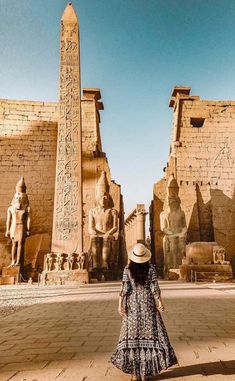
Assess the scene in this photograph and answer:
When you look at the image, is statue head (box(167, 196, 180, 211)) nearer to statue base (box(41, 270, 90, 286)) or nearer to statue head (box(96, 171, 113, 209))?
statue head (box(96, 171, 113, 209))

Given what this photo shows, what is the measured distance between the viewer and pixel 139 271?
2.21 meters

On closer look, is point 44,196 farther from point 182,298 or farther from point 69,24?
point 182,298

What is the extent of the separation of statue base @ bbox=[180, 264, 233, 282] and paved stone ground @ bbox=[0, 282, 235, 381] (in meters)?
5.01

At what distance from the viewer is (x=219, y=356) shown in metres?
2.23

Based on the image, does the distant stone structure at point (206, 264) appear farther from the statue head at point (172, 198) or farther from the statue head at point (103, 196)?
the statue head at point (103, 196)

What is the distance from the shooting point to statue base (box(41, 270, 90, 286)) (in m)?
8.35

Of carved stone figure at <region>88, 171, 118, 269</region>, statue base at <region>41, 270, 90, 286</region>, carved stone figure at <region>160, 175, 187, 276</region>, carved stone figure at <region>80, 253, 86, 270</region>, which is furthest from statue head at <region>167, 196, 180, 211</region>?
statue base at <region>41, 270, 90, 286</region>

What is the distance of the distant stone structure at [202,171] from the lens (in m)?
14.0

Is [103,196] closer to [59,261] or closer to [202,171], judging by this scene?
[59,261]

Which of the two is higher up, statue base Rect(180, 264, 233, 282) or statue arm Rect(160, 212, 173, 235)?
statue arm Rect(160, 212, 173, 235)

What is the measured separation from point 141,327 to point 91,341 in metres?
0.82

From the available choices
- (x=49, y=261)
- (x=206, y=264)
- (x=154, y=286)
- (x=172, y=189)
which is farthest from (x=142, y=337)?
(x=172, y=189)

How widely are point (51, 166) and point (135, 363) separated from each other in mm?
13138

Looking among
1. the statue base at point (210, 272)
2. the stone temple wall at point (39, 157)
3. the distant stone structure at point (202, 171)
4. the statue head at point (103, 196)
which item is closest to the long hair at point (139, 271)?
the statue base at point (210, 272)
